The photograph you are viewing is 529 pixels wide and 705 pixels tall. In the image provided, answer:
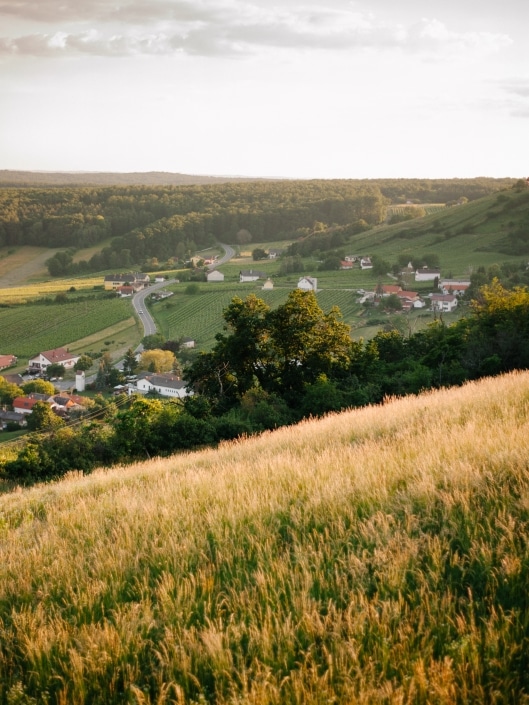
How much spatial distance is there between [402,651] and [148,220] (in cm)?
17395

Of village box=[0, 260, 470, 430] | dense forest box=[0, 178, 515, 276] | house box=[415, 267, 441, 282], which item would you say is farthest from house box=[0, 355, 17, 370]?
dense forest box=[0, 178, 515, 276]

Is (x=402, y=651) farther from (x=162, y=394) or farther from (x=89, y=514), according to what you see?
(x=162, y=394)

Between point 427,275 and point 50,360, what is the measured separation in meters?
62.2

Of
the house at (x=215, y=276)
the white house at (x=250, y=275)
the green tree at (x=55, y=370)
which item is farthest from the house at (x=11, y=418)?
the house at (x=215, y=276)

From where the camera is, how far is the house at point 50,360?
73.7 meters

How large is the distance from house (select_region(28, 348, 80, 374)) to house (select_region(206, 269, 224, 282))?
43745mm

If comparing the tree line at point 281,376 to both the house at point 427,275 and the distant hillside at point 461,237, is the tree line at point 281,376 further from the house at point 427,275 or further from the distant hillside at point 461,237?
the distant hillside at point 461,237

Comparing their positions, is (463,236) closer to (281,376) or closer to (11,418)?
(11,418)

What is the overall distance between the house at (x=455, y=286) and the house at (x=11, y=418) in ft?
200

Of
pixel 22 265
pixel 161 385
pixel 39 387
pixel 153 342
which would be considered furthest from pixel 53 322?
pixel 22 265

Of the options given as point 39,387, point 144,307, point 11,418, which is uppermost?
point 144,307

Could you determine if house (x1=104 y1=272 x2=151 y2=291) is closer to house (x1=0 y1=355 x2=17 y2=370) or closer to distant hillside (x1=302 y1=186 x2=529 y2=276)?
distant hillside (x1=302 y1=186 x2=529 y2=276)

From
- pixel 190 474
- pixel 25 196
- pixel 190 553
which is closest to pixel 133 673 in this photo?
pixel 190 553

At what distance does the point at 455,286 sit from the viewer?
86188 millimetres
